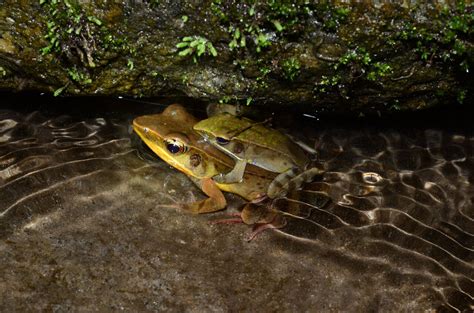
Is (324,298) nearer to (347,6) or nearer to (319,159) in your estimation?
(319,159)

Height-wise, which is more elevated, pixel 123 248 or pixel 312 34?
pixel 312 34

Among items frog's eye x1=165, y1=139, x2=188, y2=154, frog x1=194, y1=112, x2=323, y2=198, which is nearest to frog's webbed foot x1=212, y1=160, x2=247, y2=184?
frog x1=194, y1=112, x2=323, y2=198

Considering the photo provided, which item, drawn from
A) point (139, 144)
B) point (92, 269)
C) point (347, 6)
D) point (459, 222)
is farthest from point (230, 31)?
point (459, 222)

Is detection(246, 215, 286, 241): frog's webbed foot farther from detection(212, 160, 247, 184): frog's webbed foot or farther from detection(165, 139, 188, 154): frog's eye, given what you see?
detection(165, 139, 188, 154): frog's eye

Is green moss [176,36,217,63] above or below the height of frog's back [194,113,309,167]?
above

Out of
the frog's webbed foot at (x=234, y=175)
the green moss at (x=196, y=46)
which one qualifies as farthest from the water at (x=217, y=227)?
the green moss at (x=196, y=46)
